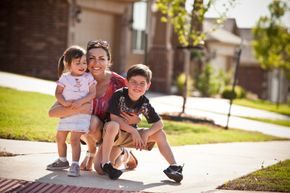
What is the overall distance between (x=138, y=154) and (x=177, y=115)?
5.44m

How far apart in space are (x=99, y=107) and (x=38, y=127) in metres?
2.93

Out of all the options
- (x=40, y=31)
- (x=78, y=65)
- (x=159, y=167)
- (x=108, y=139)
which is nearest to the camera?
(x=108, y=139)

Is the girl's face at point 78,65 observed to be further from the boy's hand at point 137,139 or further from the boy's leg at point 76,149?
the boy's hand at point 137,139

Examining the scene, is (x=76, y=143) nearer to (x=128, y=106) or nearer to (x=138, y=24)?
(x=128, y=106)

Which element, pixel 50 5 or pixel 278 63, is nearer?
pixel 50 5

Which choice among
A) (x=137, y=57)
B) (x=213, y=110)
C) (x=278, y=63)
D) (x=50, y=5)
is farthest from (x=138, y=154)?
(x=278, y=63)

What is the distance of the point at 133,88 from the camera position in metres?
5.20

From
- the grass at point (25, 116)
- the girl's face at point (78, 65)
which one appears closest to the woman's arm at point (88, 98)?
the girl's face at point (78, 65)

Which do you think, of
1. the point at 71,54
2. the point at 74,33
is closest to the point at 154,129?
the point at 71,54

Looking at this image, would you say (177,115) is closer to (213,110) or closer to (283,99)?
(213,110)

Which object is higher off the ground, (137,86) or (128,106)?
(137,86)

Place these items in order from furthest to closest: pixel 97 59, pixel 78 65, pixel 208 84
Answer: pixel 208 84, pixel 97 59, pixel 78 65

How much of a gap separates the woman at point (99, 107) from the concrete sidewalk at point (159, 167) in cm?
20

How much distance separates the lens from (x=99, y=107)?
18.0 feet
